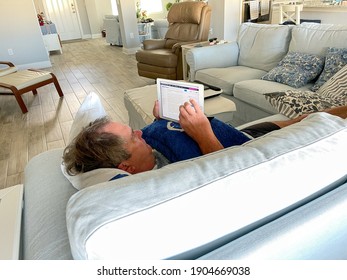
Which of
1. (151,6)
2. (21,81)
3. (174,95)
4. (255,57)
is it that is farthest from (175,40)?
(151,6)

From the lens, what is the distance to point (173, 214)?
503mm

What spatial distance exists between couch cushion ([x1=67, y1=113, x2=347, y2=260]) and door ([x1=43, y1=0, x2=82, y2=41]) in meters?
9.37

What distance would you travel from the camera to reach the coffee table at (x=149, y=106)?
1927 mm

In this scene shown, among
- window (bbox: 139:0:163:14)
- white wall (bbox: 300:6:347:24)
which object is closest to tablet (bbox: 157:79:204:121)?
white wall (bbox: 300:6:347:24)

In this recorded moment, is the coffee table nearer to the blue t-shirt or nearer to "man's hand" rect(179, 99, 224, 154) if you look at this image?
the blue t-shirt

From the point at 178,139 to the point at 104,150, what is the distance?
258 millimetres

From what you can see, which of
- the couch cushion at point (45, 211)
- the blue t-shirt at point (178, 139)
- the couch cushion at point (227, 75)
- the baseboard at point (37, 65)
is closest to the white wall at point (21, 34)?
the baseboard at point (37, 65)

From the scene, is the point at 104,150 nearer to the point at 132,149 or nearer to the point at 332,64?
the point at 132,149

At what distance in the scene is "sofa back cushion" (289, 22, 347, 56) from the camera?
2.24 metres

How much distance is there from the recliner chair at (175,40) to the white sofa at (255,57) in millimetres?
704

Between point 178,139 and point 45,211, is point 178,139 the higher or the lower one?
the higher one

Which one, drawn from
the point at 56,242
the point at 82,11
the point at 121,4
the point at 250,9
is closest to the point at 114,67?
the point at 121,4

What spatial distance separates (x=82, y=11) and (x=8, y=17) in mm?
3969

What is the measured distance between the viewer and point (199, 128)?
36.2 inches
